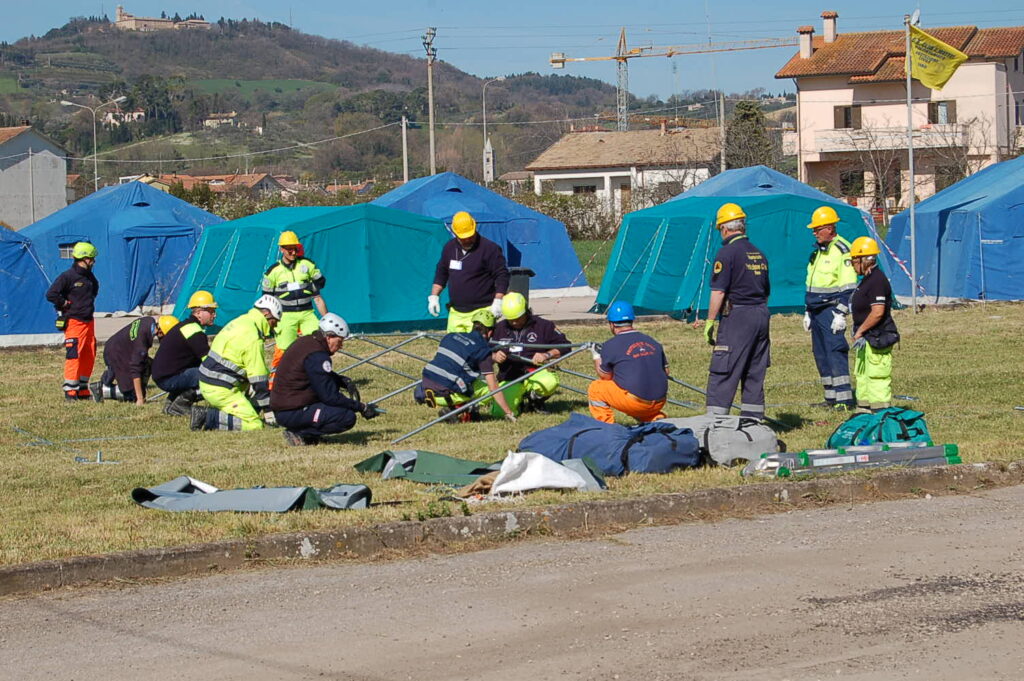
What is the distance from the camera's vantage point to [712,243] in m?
24.2

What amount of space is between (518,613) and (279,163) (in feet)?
479

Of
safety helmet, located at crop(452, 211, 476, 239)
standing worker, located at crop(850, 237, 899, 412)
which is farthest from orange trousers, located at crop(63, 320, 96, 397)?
standing worker, located at crop(850, 237, 899, 412)

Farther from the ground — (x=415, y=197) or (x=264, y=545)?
(x=415, y=197)

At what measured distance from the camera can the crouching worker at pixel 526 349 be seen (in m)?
12.5

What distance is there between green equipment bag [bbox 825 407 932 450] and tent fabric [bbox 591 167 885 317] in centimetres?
1373

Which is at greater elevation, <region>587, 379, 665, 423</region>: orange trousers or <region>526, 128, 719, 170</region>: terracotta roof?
<region>526, 128, 719, 170</region>: terracotta roof

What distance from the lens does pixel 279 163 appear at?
14850 cm

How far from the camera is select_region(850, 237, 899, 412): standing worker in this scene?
11438 millimetres

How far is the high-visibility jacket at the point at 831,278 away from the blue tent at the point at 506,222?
50.1 ft

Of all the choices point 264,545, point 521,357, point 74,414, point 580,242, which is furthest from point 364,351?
point 580,242

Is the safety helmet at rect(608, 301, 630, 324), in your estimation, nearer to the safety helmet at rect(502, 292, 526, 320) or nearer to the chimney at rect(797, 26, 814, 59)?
the safety helmet at rect(502, 292, 526, 320)

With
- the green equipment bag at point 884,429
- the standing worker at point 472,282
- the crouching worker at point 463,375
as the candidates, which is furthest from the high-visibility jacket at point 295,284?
the green equipment bag at point 884,429

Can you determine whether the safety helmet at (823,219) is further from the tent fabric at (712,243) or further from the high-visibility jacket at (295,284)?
the tent fabric at (712,243)

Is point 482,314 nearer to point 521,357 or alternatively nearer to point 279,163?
point 521,357
